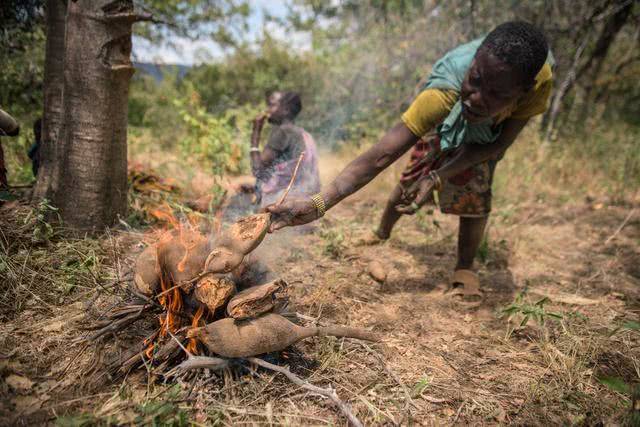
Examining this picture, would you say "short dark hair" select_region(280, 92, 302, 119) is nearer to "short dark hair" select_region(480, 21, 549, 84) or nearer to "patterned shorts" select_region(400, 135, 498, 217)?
"patterned shorts" select_region(400, 135, 498, 217)

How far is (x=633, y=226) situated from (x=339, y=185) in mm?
3794

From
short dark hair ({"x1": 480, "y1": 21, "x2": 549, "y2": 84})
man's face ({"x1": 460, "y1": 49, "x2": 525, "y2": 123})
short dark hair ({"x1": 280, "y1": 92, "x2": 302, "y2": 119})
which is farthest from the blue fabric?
short dark hair ({"x1": 280, "y1": 92, "x2": 302, "y2": 119})

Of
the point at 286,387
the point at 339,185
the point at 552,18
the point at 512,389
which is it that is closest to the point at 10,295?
the point at 286,387

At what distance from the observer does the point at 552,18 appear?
5742 mm

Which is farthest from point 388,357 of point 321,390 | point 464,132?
point 464,132

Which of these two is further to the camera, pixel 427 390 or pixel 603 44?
pixel 603 44

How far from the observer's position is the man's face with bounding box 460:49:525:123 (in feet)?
5.84

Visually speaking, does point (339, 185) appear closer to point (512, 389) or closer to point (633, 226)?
point (512, 389)

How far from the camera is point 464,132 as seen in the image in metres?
2.29

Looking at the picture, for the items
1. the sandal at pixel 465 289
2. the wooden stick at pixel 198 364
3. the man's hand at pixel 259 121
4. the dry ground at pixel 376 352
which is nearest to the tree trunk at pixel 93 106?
the dry ground at pixel 376 352

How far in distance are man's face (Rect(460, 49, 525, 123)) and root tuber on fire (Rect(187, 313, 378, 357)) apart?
4.64ft

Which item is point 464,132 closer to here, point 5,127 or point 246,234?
point 246,234

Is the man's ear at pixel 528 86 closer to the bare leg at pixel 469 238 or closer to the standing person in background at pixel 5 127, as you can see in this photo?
the bare leg at pixel 469 238

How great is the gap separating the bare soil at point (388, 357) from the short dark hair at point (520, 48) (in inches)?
48.3
